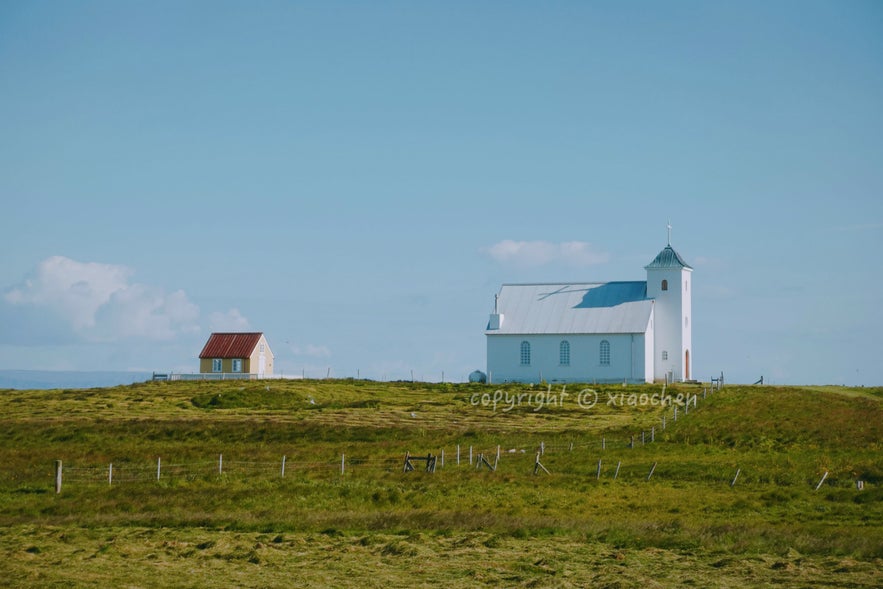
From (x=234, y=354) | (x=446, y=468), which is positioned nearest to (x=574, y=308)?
(x=234, y=354)

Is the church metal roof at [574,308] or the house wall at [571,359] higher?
the church metal roof at [574,308]

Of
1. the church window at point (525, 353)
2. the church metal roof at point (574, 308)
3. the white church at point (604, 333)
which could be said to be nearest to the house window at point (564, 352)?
the white church at point (604, 333)

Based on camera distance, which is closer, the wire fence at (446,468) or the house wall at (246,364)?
the wire fence at (446,468)

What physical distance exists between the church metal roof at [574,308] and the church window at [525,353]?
952 millimetres

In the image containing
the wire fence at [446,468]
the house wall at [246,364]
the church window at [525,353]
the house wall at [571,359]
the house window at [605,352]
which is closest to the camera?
the wire fence at [446,468]

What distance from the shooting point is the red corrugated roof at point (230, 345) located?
275 ft

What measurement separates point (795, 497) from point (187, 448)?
24.4 m

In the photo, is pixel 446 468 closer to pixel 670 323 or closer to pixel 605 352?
pixel 605 352

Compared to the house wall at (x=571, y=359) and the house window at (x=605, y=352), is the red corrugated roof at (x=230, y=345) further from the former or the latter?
the house window at (x=605, y=352)

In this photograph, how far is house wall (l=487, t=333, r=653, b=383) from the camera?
74062 mm

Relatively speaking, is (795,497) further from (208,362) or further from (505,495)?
(208,362)

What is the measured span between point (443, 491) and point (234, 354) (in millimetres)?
52323

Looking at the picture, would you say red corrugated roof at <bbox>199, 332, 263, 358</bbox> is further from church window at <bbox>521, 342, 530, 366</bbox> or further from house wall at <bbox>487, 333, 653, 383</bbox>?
church window at <bbox>521, 342, 530, 366</bbox>

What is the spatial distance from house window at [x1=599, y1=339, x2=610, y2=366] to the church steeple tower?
171 inches
